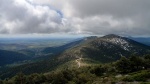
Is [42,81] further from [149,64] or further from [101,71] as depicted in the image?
[149,64]

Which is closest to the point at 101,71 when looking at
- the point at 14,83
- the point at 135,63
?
the point at 135,63

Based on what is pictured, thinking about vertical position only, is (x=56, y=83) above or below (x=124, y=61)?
below

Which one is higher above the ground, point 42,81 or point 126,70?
point 126,70

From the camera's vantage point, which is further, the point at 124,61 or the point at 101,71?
the point at 101,71

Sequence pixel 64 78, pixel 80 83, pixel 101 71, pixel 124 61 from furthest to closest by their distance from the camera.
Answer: pixel 101 71 → pixel 124 61 → pixel 64 78 → pixel 80 83

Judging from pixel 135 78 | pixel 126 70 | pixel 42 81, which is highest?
pixel 135 78

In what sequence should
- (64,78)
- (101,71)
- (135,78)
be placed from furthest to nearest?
(101,71) < (64,78) < (135,78)

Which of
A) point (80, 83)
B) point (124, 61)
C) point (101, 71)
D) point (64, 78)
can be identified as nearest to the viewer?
point (80, 83)

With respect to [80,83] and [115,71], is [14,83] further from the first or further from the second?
[115,71]

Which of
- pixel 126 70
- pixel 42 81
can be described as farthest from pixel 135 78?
pixel 42 81
